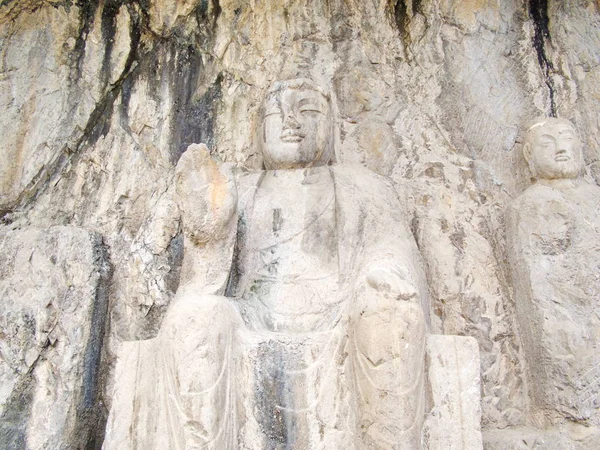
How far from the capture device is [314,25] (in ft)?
19.6

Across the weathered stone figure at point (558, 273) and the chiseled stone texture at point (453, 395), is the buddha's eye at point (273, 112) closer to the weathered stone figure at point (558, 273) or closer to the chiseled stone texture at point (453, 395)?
the weathered stone figure at point (558, 273)

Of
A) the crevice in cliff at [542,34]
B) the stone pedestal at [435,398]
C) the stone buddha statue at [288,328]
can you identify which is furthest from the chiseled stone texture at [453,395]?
the crevice in cliff at [542,34]

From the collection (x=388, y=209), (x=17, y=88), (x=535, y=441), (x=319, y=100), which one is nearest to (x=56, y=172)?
(x=17, y=88)

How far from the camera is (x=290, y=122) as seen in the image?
4.96 m

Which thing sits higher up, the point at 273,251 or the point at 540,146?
the point at 540,146

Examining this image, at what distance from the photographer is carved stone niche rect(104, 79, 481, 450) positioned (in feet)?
12.1

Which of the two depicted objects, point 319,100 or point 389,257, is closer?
point 389,257

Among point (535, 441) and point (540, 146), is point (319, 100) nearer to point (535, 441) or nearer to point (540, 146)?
point (540, 146)

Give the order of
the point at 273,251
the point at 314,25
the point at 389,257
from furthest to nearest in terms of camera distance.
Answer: the point at 314,25, the point at 273,251, the point at 389,257

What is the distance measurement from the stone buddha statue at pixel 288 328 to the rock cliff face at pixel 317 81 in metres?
0.77

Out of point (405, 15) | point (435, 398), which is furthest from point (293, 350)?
point (405, 15)

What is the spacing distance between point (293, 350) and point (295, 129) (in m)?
1.62

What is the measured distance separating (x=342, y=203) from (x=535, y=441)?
182cm

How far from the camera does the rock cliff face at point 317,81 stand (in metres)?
5.31
